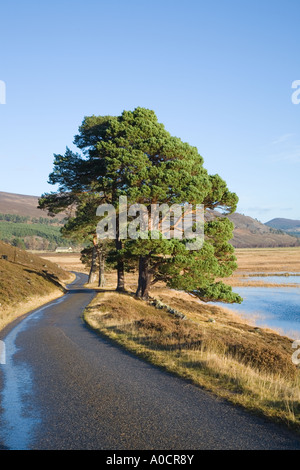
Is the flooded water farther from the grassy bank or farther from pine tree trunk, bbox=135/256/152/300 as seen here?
the grassy bank

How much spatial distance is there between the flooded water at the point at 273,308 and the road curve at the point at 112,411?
76.0 feet

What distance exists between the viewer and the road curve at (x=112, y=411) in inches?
257

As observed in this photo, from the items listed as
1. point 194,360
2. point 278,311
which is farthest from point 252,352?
point 278,311

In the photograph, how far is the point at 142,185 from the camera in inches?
1153

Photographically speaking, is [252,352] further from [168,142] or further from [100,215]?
[100,215]

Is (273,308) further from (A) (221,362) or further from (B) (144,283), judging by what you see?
(A) (221,362)

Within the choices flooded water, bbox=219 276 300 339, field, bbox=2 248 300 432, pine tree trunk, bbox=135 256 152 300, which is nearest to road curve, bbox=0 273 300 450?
field, bbox=2 248 300 432

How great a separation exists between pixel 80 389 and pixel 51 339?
7.43 meters

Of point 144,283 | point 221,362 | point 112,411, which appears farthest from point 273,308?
point 112,411

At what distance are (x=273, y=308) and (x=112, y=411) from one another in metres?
39.6

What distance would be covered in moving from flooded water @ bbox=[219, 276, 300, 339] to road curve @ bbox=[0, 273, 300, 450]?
23173 millimetres

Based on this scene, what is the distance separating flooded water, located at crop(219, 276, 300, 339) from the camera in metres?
35.2

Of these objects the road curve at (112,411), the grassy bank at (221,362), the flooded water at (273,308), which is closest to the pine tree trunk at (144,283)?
the grassy bank at (221,362)

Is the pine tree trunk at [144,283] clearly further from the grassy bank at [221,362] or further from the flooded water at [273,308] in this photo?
the flooded water at [273,308]
